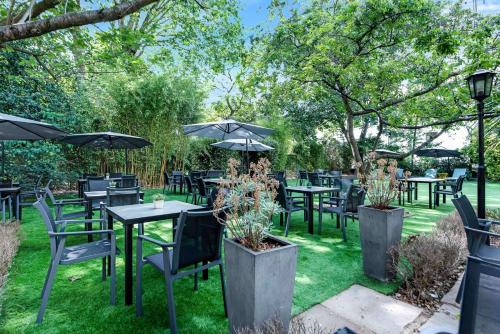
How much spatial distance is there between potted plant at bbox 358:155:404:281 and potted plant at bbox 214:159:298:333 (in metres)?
1.50

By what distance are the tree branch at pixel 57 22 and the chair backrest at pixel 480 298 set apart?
14.7 feet

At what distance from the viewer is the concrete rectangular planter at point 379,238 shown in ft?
8.56

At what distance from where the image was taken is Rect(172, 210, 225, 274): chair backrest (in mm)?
1841

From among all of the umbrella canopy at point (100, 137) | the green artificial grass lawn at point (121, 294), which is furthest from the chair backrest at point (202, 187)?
the green artificial grass lawn at point (121, 294)

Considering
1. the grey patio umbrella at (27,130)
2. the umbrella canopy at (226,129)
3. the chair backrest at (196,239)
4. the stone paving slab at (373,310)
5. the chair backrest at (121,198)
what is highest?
the umbrella canopy at (226,129)

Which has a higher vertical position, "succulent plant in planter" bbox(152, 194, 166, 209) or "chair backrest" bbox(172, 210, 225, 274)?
"succulent plant in planter" bbox(152, 194, 166, 209)

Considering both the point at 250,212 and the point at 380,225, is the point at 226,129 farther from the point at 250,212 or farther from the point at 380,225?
the point at 250,212

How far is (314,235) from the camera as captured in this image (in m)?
4.32

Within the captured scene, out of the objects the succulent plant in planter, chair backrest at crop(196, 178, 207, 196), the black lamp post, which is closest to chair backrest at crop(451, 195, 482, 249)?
the black lamp post

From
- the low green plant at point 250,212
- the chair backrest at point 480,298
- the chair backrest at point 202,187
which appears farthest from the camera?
the chair backrest at point 202,187

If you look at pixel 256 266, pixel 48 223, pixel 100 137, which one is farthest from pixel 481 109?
pixel 100 137

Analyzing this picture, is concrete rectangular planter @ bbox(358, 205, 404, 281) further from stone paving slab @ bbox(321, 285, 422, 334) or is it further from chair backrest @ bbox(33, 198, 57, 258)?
chair backrest @ bbox(33, 198, 57, 258)

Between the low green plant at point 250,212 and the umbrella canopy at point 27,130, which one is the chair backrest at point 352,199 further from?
the umbrella canopy at point 27,130

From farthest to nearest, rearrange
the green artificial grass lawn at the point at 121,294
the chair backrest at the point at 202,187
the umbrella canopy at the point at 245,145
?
the umbrella canopy at the point at 245,145
the chair backrest at the point at 202,187
the green artificial grass lawn at the point at 121,294
